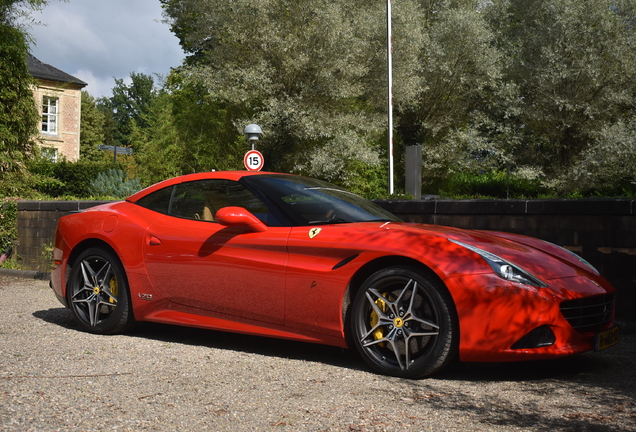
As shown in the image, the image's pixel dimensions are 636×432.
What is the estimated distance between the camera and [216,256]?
4996 mm

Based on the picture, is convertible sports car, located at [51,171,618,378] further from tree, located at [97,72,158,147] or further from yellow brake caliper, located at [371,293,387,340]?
tree, located at [97,72,158,147]

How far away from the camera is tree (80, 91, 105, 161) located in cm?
6769

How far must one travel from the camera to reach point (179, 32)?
37594 millimetres

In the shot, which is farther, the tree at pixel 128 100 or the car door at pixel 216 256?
the tree at pixel 128 100

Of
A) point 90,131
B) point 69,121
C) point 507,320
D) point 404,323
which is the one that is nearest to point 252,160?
point 404,323

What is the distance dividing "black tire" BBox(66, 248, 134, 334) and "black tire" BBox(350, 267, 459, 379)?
219 centimetres

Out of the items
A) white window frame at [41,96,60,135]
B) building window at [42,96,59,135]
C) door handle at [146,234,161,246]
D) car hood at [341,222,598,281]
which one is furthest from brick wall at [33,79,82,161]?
car hood at [341,222,598,281]

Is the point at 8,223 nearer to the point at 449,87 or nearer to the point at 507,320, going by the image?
the point at 507,320

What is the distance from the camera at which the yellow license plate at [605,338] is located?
13.9ft

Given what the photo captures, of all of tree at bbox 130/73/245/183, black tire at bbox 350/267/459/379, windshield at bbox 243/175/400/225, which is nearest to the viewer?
black tire at bbox 350/267/459/379

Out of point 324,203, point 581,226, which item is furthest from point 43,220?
point 581,226

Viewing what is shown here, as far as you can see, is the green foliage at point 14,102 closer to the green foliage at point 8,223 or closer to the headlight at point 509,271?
the green foliage at point 8,223

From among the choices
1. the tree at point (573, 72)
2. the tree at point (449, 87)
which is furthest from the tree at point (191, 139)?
the tree at point (573, 72)

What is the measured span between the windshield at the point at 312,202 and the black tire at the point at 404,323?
780 mm
